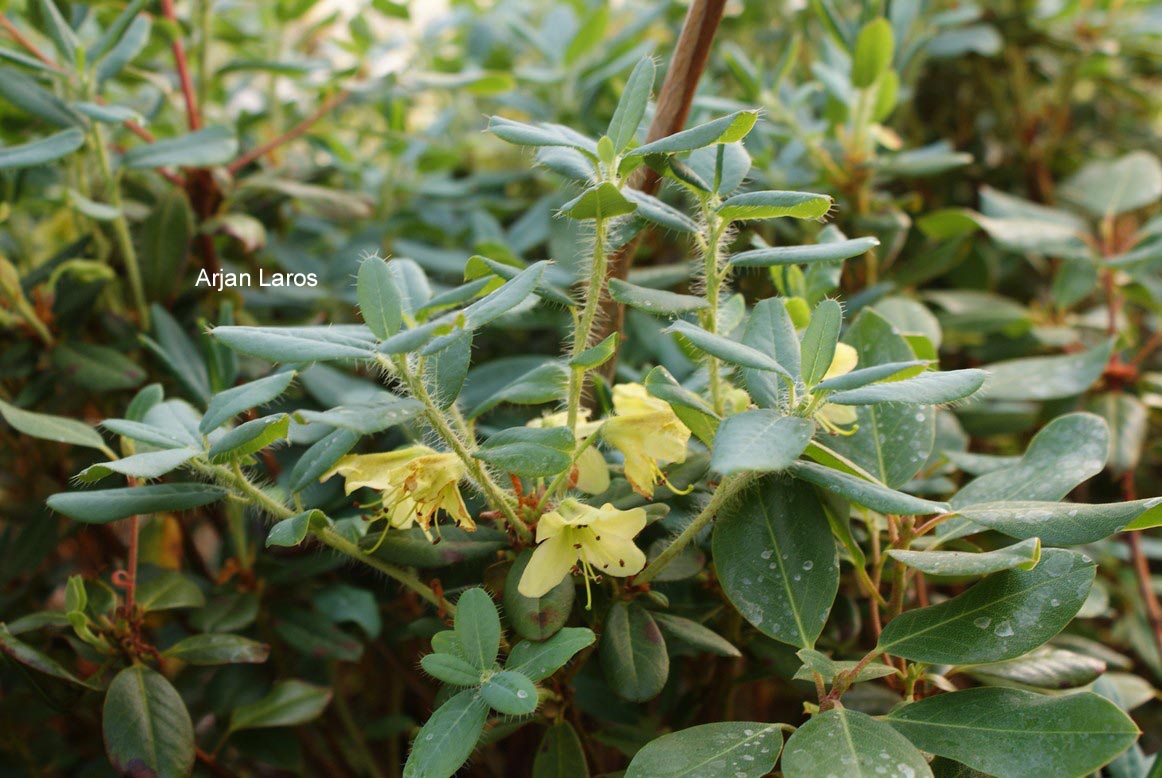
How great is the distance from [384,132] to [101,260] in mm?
473

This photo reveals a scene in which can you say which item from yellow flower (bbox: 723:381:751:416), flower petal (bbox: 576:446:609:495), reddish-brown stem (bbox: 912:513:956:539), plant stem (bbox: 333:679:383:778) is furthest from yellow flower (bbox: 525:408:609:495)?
plant stem (bbox: 333:679:383:778)

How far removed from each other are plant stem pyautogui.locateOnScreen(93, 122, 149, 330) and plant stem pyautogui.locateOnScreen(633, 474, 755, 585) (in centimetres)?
76

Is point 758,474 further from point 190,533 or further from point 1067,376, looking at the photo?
point 190,533

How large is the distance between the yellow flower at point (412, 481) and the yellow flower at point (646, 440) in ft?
0.42

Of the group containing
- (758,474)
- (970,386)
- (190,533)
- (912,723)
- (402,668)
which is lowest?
(402,668)

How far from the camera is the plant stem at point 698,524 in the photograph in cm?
68

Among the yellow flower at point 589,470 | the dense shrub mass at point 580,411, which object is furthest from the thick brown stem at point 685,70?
the yellow flower at point 589,470

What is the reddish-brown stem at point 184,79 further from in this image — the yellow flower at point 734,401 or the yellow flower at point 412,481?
the yellow flower at point 734,401

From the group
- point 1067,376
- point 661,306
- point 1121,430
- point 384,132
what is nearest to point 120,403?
point 384,132

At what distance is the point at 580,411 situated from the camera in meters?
0.81

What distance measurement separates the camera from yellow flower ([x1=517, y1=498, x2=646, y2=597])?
68 centimetres

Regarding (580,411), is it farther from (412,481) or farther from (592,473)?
(412,481)

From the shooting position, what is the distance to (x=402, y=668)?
1.16 metres

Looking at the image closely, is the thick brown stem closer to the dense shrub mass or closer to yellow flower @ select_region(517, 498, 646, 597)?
the dense shrub mass
